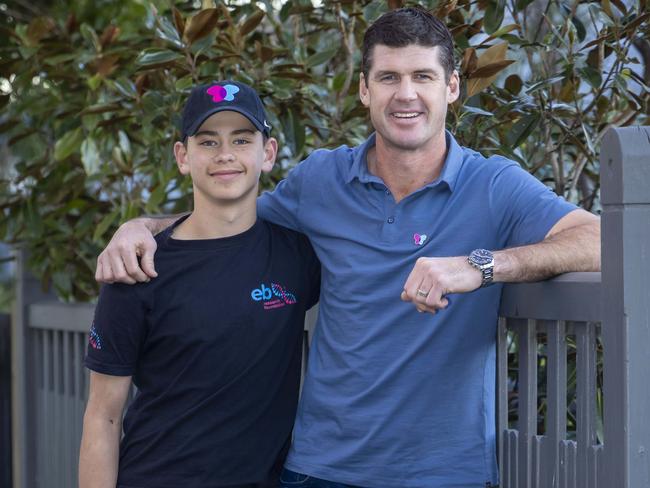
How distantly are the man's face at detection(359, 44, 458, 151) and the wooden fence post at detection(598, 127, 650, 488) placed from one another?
0.72 m

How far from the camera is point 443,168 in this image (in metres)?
2.77

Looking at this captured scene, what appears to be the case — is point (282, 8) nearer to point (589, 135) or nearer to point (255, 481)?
point (589, 135)

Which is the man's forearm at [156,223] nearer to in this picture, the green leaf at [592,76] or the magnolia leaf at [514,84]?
the magnolia leaf at [514,84]

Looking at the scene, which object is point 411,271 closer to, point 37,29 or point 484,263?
point 484,263

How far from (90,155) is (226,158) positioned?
1.42 meters

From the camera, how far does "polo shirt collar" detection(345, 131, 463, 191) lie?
2.74m

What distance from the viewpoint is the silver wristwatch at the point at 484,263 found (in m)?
2.44

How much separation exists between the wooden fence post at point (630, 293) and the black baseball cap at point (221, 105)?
3.76 ft

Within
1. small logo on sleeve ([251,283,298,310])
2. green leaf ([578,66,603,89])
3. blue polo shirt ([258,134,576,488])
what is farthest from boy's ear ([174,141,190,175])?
green leaf ([578,66,603,89])

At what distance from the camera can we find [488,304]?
2654 millimetres

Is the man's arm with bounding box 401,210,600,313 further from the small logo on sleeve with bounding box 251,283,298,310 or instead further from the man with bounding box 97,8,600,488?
the small logo on sleeve with bounding box 251,283,298,310

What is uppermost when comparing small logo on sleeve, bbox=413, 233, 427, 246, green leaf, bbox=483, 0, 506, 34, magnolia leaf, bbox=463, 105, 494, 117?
green leaf, bbox=483, 0, 506, 34

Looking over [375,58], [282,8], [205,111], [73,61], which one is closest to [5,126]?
[73,61]

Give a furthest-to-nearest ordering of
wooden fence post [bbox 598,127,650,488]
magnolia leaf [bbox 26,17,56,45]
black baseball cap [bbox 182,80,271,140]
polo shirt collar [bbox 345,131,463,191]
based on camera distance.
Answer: magnolia leaf [bbox 26,17,56,45]
black baseball cap [bbox 182,80,271,140]
polo shirt collar [bbox 345,131,463,191]
wooden fence post [bbox 598,127,650,488]
